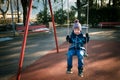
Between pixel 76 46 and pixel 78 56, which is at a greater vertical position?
pixel 76 46

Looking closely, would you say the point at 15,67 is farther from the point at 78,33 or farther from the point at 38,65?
the point at 78,33

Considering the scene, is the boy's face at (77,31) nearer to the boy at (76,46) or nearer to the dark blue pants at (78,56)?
the boy at (76,46)

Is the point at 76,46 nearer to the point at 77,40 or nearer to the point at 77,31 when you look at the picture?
the point at 77,40

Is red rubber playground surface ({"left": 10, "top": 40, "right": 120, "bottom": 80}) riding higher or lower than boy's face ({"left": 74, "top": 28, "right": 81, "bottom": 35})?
lower

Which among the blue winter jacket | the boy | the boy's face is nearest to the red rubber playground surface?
the boy

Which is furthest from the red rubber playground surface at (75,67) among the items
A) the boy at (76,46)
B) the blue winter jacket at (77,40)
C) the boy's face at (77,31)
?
the boy's face at (77,31)

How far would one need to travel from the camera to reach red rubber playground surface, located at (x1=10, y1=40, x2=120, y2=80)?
6.72 m

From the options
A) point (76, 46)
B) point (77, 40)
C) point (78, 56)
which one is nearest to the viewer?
point (78, 56)

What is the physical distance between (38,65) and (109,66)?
2612mm

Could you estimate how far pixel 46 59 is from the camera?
9070 mm

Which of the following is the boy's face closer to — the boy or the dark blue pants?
the boy

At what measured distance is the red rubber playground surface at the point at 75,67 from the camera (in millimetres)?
6723

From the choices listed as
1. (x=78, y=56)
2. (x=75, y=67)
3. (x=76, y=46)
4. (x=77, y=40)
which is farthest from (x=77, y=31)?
(x=75, y=67)

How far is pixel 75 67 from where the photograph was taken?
7777 millimetres
